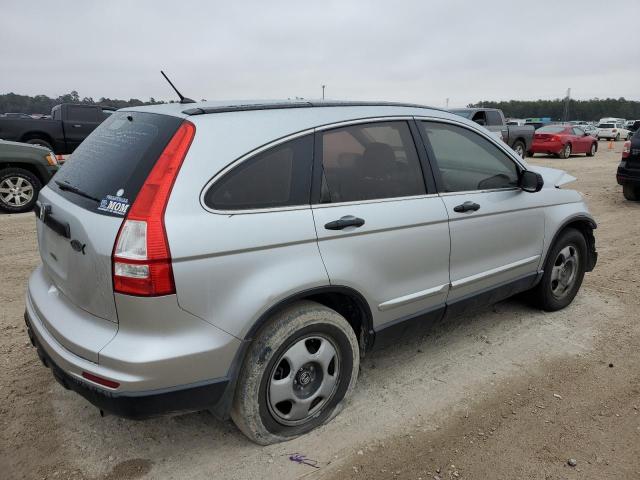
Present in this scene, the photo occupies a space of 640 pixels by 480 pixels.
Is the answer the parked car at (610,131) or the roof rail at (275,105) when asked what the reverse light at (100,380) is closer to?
the roof rail at (275,105)

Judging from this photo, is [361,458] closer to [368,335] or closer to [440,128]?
[368,335]

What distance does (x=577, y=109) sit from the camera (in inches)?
3605

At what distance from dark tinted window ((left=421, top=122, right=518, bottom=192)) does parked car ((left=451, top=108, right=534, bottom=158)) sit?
38.7 ft

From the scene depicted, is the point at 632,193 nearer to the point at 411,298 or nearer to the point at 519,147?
the point at 411,298

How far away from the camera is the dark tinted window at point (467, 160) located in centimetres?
322

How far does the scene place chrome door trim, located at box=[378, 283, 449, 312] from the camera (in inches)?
112

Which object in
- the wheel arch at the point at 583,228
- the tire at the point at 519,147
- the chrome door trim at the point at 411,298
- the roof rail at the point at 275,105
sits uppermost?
the roof rail at the point at 275,105

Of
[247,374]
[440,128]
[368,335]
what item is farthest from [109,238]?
[440,128]

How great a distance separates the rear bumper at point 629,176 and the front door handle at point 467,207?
24.4 ft

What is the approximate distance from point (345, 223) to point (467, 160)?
1.38 metres

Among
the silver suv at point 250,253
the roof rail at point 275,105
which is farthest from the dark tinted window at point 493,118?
the roof rail at point 275,105

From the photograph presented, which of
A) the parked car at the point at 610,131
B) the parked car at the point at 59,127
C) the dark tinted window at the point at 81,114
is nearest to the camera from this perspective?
the parked car at the point at 59,127

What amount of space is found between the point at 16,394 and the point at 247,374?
1680mm

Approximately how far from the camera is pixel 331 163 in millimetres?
2658
